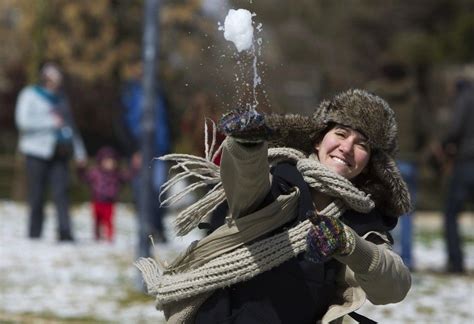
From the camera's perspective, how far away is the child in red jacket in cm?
1266

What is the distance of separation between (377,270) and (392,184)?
0.41m

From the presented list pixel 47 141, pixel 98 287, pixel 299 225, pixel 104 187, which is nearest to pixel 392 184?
pixel 299 225

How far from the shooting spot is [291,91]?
92.8 ft

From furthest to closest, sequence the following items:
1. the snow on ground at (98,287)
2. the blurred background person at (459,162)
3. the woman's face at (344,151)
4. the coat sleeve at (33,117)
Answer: the coat sleeve at (33,117), the blurred background person at (459,162), the snow on ground at (98,287), the woman's face at (344,151)

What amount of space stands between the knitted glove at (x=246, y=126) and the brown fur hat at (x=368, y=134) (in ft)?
1.84

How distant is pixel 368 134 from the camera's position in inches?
138

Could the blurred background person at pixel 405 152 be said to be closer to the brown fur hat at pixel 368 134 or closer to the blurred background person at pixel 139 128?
the blurred background person at pixel 139 128

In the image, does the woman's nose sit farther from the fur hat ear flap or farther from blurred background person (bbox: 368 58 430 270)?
blurred background person (bbox: 368 58 430 270)

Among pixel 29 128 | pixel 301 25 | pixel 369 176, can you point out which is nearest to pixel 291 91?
pixel 301 25

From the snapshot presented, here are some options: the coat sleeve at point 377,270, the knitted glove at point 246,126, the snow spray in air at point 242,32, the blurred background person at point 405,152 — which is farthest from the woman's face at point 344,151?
the blurred background person at point 405,152

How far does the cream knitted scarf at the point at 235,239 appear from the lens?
3.29 m

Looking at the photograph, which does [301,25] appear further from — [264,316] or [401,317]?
[264,316]

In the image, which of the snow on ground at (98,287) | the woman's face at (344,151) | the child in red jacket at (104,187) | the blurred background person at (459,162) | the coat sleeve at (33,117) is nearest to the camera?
the woman's face at (344,151)

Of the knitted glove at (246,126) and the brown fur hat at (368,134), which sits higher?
the brown fur hat at (368,134)
